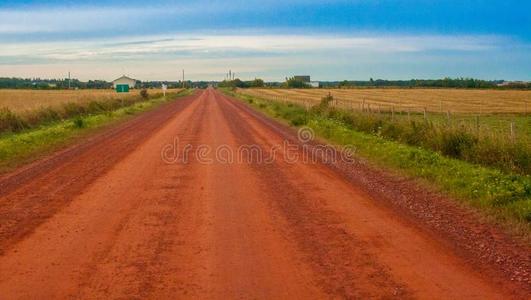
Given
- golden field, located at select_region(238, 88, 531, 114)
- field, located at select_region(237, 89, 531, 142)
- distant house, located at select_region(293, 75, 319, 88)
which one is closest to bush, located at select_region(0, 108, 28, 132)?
field, located at select_region(237, 89, 531, 142)

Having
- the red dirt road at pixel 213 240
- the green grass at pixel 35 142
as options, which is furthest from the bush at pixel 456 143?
the green grass at pixel 35 142

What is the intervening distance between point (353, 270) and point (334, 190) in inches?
196

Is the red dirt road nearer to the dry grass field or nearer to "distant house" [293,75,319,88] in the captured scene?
the dry grass field

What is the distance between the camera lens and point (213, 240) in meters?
7.48

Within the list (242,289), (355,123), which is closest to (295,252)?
(242,289)

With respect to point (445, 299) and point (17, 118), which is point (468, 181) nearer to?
point (445, 299)

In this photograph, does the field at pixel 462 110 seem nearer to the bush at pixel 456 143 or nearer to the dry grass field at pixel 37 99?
the bush at pixel 456 143

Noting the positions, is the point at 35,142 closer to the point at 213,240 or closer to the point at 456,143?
the point at 456,143

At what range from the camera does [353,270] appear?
20.4 feet

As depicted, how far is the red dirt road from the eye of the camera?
572 centimetres

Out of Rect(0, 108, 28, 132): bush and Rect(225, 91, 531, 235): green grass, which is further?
Rect(0, 108, 28, 132): bush

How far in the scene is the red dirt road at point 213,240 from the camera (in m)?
5.72

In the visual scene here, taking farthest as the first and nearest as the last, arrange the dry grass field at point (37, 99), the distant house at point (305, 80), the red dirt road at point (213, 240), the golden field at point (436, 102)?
1. the distant house at point (305, 80)
2. the golden field at point (436, 102)
3. the dry grass field at point (37, 99)
4. the red dirt road at point (213, 240)

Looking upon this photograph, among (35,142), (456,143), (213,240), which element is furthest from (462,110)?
(213,240)
